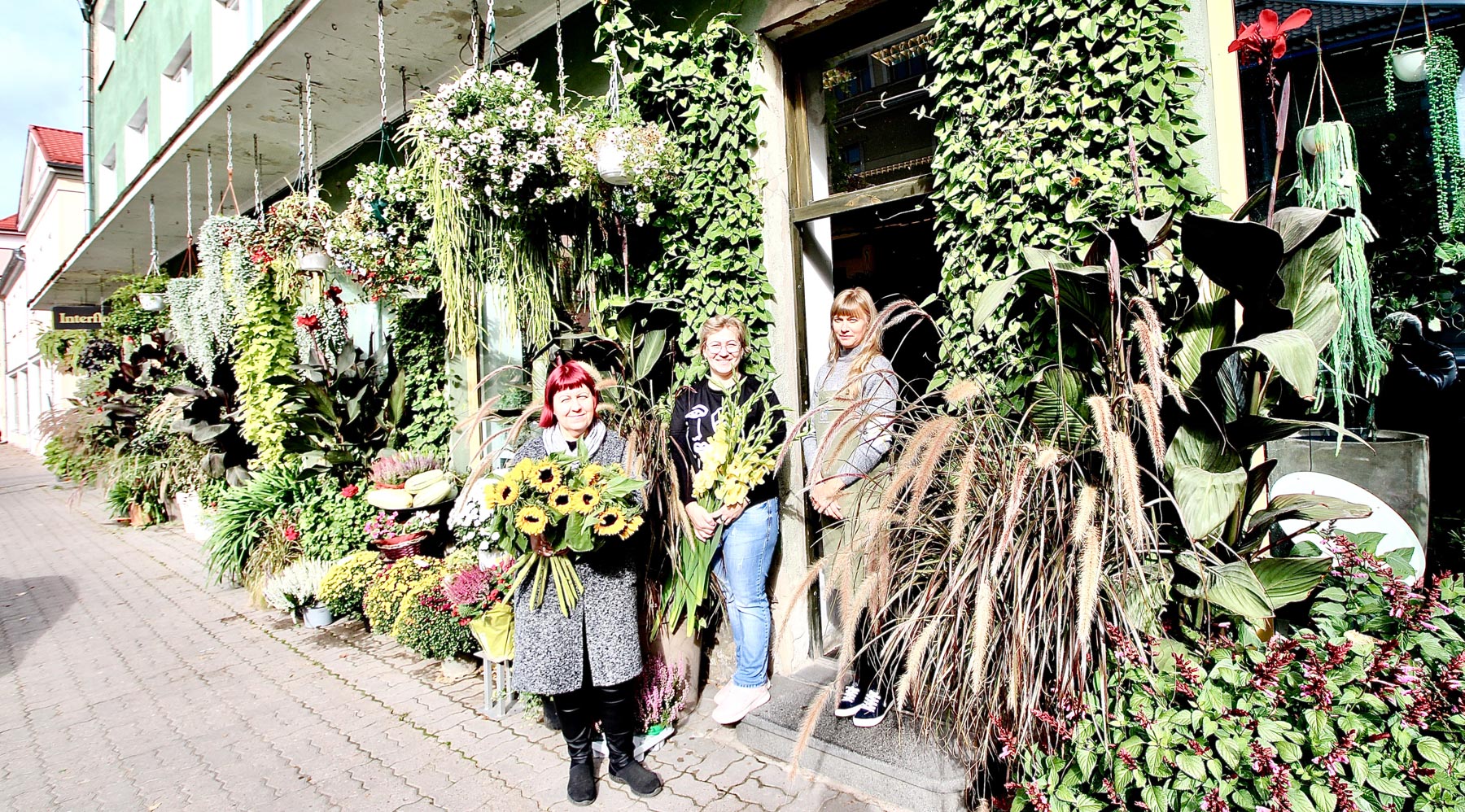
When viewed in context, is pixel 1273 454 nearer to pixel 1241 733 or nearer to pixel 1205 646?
pixel 1205 646

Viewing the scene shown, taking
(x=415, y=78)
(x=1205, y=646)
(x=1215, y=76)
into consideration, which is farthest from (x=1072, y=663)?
(x=415, y=78)

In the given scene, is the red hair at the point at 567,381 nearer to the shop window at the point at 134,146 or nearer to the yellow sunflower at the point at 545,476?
the yellow sunflower at the point at 545,476

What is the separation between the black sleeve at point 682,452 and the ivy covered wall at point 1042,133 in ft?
3.84

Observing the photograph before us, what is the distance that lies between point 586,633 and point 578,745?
44 cm

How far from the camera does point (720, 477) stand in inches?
124

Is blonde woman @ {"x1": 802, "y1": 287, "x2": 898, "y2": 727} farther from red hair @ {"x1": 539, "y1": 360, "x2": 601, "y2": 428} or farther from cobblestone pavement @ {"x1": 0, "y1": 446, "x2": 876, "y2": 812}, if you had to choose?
red hair @ {"x1": 539, "y1": 360, "x2": 601, "y2": 428}

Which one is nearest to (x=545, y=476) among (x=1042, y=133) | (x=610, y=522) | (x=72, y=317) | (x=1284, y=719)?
(x=610, y=522)

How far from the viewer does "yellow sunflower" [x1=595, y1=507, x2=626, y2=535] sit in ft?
9.02

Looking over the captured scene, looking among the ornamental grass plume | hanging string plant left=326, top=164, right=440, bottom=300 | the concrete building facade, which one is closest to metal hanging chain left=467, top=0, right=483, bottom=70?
hanging string plant left=326, top=164, right=440, bottom=300

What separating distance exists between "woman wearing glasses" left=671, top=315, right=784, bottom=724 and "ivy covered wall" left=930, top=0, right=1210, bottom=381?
920 millimetres

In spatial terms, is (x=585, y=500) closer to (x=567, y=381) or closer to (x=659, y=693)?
(x=567, y=381)

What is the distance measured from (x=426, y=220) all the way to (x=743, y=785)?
13.4 ft

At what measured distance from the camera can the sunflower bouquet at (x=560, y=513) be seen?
2719 millimetres

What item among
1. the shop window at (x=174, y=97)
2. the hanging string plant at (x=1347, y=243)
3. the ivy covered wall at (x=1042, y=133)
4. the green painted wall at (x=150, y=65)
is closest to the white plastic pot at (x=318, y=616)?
the ivy covered wall at (x=1042, y=133)
